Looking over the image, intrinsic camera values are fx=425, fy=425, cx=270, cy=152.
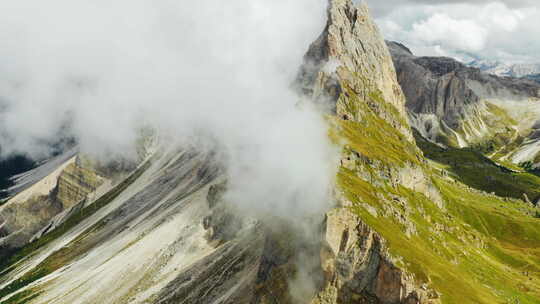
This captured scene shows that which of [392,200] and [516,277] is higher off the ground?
[392,200]

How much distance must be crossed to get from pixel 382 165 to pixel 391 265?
71.4 metres

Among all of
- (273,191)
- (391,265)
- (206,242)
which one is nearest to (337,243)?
(391,265)

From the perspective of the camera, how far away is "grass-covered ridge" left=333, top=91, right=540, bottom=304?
92000 mm

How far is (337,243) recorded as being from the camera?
8894cm

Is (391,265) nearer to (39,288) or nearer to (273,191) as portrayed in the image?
(273,191)

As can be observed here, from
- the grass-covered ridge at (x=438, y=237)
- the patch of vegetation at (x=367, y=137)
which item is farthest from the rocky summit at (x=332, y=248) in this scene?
the patch of vegetation at (x=367, y=137)

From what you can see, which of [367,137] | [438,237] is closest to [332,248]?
[438,237]

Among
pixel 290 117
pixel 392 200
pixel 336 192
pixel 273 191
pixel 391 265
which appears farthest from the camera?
pixel 290 117

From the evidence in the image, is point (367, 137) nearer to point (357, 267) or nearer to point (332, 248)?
point (332, 248)

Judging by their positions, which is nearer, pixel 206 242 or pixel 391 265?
pixel 391 265

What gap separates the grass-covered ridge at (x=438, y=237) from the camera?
9200cm

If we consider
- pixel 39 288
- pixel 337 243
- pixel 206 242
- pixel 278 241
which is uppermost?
pixel 337 243

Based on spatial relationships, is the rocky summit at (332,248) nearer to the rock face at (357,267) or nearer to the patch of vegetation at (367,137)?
the rock face at (357,267)

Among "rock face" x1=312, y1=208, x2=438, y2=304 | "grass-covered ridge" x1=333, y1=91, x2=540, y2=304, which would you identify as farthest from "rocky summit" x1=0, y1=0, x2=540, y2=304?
"grass-covered ridge" x1=333, y1=91, x2=540, y2=304
